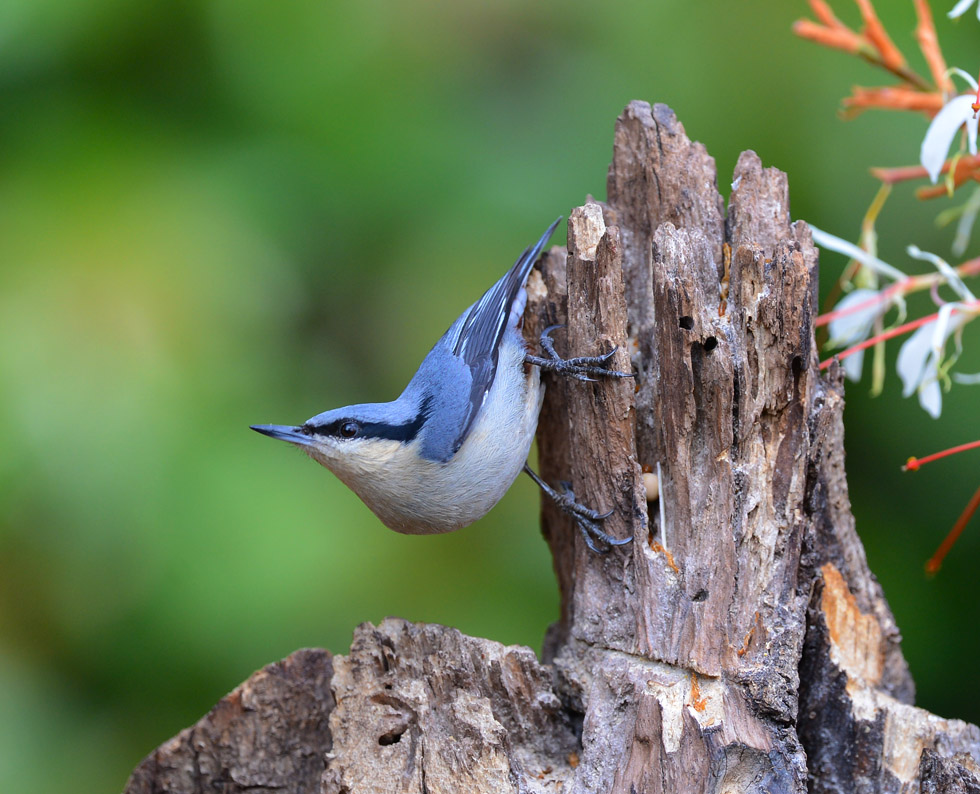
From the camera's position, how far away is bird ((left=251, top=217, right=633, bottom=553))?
210 cm

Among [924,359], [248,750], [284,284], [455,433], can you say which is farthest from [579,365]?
[284,284]

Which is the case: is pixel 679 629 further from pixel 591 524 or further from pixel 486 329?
pixel 486 329

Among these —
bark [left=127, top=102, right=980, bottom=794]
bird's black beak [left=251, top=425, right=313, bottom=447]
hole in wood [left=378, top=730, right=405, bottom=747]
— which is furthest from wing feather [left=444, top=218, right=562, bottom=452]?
hole in wood [left=378, top=730, right=405, bottom=747]

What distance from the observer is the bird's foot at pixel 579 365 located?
80.2 inches

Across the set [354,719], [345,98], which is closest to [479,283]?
[345,98]

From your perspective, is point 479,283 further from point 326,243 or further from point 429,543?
point 429,543

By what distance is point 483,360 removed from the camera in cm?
231

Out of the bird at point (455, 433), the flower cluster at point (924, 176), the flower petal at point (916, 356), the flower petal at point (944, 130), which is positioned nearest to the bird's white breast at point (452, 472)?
the bird at point (455, 433)

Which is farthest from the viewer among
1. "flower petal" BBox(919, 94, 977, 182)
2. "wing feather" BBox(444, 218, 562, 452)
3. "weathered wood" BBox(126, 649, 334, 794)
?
"wing feather" BBox(444, 218, 562, 452)

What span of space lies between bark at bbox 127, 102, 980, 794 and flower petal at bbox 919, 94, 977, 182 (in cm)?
31

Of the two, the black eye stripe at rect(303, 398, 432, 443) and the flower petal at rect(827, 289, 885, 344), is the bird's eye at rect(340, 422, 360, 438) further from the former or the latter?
the flower petal at rect(827, 289, 885, 344)

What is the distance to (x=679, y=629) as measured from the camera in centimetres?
184

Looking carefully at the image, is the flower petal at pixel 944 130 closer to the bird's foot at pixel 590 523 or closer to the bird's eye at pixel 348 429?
the bird's foot at pixel 590 523

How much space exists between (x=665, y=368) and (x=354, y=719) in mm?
957
